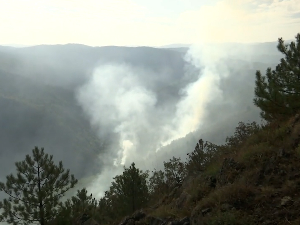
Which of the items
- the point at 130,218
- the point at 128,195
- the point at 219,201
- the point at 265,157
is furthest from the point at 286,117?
the point at 128,195

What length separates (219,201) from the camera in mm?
7836

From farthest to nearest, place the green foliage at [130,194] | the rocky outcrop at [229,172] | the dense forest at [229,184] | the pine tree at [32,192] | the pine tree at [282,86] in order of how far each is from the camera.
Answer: the green foliage at [130,194]
the pine tree at [32,192]
the pine tree at [282,86]
the rocky outcrop at [229,172]
the dense forest at [229,184]

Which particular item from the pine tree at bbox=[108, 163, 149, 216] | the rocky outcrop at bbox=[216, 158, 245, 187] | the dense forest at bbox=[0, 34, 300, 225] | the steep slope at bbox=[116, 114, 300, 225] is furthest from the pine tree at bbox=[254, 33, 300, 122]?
the pine tree at bbox=[108, 163, 149, 216]

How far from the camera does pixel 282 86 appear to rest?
14.8 m

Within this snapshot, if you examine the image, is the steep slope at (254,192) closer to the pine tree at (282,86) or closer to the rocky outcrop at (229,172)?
the rocky outcrop at (229,172)

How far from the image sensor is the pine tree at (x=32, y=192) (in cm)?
1933

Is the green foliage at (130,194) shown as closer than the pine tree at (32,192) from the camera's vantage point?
No

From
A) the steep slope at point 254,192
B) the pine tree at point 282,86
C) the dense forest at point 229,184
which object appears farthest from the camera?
the pine tree at point 282,86

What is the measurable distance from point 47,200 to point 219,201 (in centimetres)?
1562

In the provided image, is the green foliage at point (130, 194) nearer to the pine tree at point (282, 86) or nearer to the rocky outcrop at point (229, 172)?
the pine tree at point (282, 86)

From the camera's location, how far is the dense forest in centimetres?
730

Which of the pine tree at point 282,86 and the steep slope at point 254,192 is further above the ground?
the pine tree at point 282,86

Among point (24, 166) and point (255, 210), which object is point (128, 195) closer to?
point (24, 166)

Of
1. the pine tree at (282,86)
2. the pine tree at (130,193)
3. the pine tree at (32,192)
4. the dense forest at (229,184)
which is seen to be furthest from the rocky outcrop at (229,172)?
the pine tree at (130,193)
